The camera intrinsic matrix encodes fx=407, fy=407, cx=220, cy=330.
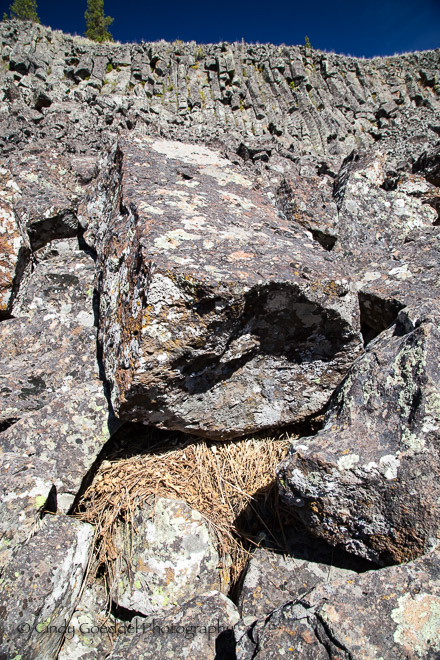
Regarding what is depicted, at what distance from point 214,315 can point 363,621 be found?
153cm

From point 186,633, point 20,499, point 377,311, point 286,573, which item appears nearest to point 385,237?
point 377,311

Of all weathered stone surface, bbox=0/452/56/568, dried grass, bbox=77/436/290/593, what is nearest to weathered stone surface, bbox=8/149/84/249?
weathered stone surface, bbox=0/452/56/568

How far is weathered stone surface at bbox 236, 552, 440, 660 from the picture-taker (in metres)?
1.56

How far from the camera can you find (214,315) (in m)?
2.27

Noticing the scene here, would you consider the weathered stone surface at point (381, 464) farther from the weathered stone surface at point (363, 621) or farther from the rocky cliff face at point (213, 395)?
the weathered stone surface at point (363, 621)

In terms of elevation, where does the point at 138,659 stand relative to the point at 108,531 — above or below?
below

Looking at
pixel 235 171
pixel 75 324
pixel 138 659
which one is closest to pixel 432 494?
pixel 138 659

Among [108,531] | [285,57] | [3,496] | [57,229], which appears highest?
[285,57]

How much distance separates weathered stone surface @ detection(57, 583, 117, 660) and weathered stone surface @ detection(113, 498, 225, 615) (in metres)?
0.12

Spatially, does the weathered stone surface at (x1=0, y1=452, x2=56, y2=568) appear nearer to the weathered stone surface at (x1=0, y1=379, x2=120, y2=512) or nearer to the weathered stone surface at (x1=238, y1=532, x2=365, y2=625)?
the weathered stone surface at (x1=0, y1=379, x2=120, y2=512)

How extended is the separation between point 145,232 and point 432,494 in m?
2.03

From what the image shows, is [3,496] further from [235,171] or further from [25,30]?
[25,30]

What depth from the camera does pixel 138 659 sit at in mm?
2006

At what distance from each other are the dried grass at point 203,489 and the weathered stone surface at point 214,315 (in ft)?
0.61
